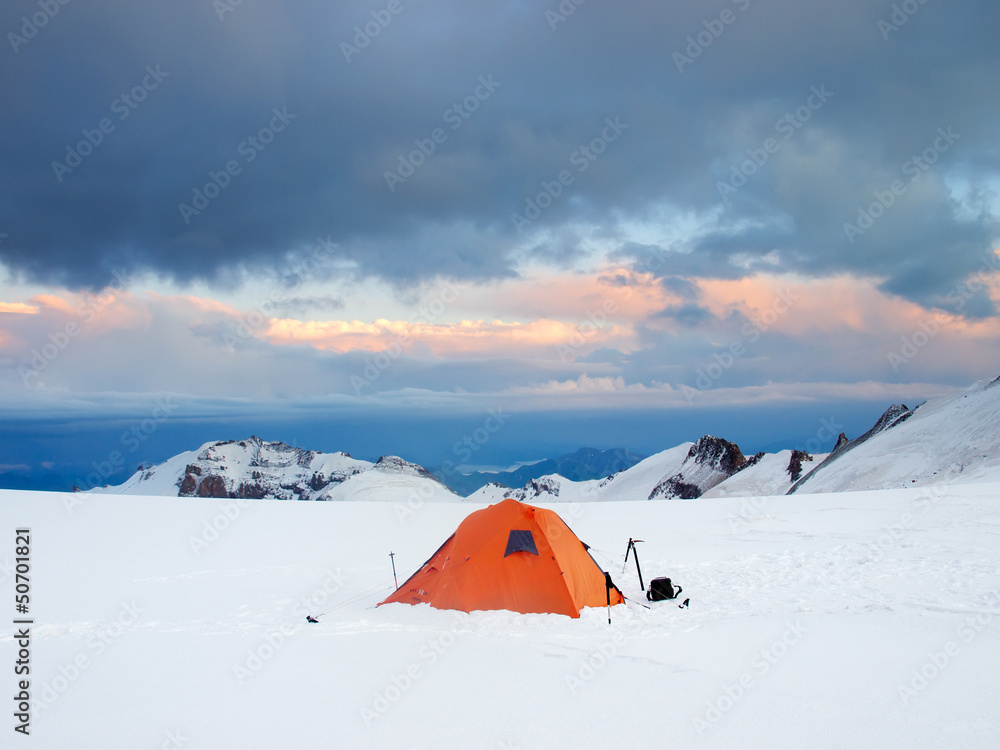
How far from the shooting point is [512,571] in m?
10.1

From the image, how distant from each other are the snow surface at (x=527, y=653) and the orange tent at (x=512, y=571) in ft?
1.28

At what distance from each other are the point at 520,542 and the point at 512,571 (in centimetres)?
53

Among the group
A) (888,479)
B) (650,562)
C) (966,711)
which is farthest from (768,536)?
(888,479)

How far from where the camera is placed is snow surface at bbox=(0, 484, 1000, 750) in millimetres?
5465

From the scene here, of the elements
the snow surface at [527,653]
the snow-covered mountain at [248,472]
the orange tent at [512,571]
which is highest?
the snow-covered mountain at [248,472]

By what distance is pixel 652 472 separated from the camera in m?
63.5

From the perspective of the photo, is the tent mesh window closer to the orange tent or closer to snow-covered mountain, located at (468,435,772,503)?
the orange tent

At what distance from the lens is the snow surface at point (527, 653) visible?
546cm

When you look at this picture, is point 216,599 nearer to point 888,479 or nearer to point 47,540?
point 47,540

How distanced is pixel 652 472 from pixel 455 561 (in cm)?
5644

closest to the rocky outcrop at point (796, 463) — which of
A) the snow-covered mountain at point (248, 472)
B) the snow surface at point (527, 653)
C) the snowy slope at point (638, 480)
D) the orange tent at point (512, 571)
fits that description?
the snowy slope at point (638, 480)

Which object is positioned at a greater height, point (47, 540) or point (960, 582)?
point (47, 540)

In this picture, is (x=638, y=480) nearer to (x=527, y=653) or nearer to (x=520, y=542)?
(x=520, y=542)

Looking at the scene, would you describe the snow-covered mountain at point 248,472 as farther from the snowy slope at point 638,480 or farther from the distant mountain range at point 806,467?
the snowy slope at point 638,480
